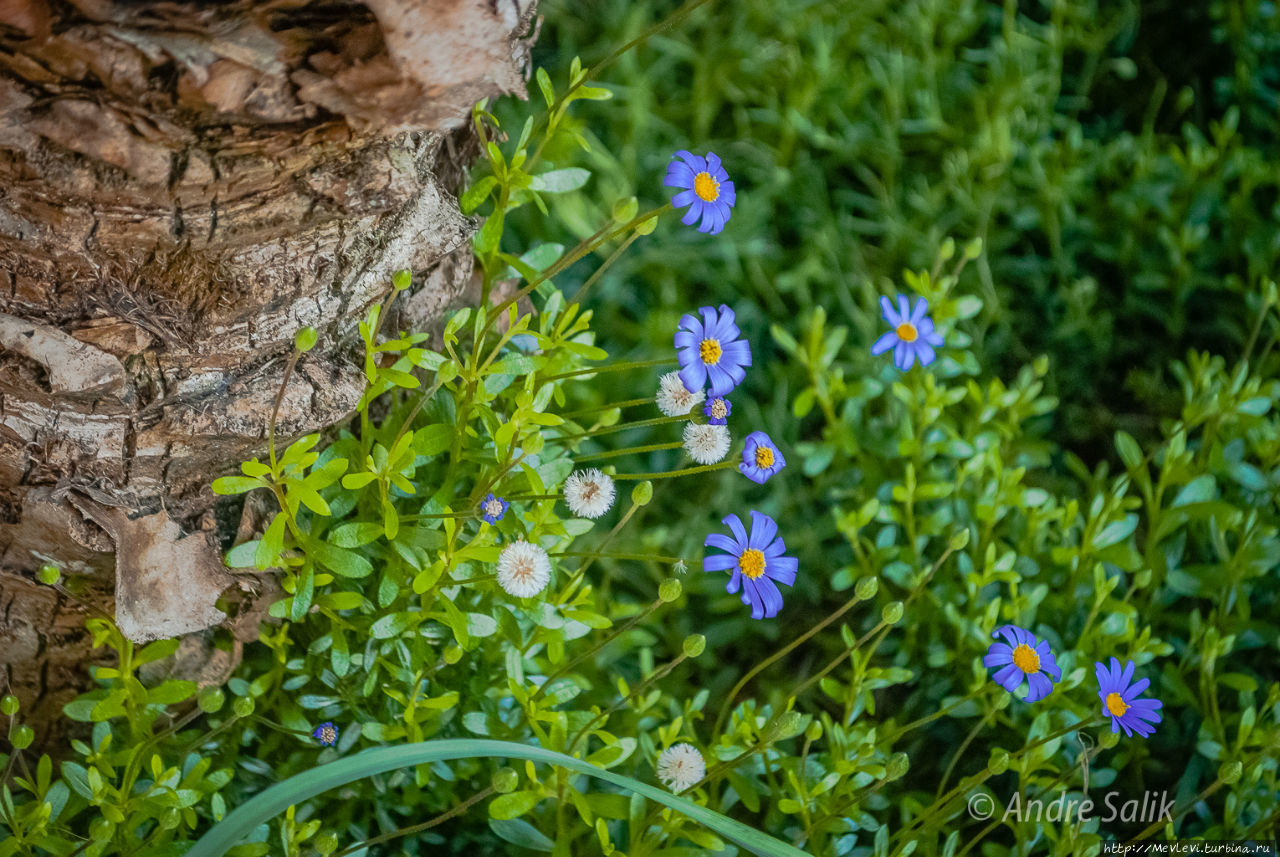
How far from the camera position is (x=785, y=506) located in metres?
1.44

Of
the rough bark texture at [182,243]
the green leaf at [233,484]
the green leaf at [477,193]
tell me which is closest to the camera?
the rough bark texture at [182,243]

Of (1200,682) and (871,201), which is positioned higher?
(871,201)

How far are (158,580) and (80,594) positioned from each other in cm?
16

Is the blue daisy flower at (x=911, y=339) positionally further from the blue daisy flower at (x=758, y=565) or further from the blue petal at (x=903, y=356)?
the blue daisy flower at (x=758, y=565)

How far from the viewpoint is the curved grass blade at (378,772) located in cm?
70

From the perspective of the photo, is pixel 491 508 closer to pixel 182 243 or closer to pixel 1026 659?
pixel 182 243

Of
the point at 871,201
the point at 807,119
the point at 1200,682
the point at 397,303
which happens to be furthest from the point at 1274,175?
the point at 397,303

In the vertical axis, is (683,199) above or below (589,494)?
above

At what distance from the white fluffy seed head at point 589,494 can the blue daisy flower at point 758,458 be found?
0.43 feet

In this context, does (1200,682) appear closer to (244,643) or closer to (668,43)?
(244,643)

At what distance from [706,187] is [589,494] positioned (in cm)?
32

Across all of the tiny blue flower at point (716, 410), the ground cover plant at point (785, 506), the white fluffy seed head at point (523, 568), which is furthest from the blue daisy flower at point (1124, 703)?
the white fluffy seed head at point (523, 568)

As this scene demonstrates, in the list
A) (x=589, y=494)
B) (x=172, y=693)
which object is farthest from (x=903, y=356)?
(x=172, y=693)

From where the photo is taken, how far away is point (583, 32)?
1.89m
